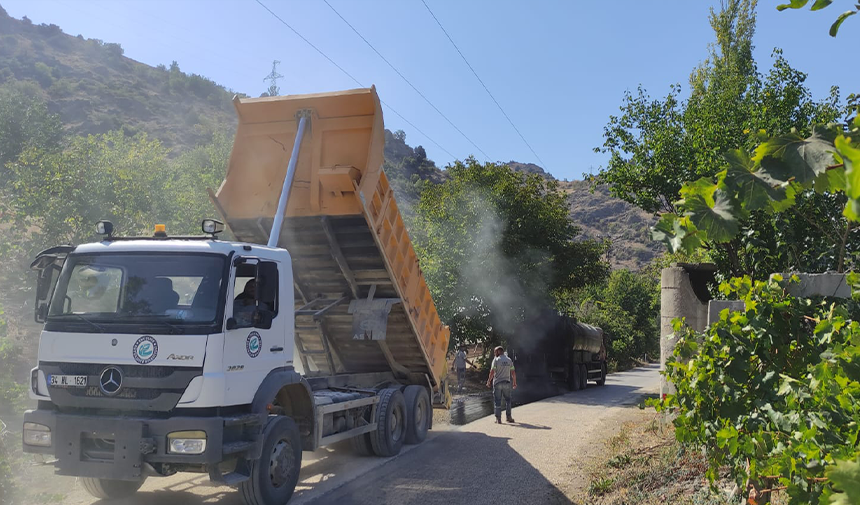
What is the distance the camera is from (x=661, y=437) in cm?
976

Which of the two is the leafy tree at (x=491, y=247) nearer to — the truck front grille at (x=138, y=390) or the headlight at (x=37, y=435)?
the truck front grille at (x=138, y=390)

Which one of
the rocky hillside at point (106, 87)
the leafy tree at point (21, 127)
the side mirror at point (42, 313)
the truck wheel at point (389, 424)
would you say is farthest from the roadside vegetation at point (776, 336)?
the rocky hillside at point (106, 87)

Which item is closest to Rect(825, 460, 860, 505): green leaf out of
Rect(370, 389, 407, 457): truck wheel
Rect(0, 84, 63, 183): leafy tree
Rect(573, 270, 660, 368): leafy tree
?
Rect(370, 389, 407, 457): truck wheel

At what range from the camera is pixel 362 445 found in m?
9.38

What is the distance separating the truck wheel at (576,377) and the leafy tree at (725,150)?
9.48 m

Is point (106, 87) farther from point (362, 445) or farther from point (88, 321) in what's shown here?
point (88, 321)

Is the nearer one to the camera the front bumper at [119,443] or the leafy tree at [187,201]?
the front bumper at [119,443]

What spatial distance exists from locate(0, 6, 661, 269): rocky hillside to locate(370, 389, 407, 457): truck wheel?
4982cm

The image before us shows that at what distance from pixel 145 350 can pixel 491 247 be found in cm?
1648

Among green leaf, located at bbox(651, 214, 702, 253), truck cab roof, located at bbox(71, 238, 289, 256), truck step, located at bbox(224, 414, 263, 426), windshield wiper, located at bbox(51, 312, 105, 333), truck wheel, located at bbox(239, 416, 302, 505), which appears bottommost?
truck wheel, located at bbox(239, 416, 302, 505)

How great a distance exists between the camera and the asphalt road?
7137mm

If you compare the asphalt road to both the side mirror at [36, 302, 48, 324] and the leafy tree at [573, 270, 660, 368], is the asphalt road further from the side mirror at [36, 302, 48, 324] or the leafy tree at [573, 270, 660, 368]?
the leafy tree at [573, 270, 660, 368]

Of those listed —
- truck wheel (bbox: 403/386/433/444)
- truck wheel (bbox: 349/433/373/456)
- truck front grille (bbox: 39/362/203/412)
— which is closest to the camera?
truck front grille (bbox: 39/362/203/412)

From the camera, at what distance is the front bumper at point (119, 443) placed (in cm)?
571
